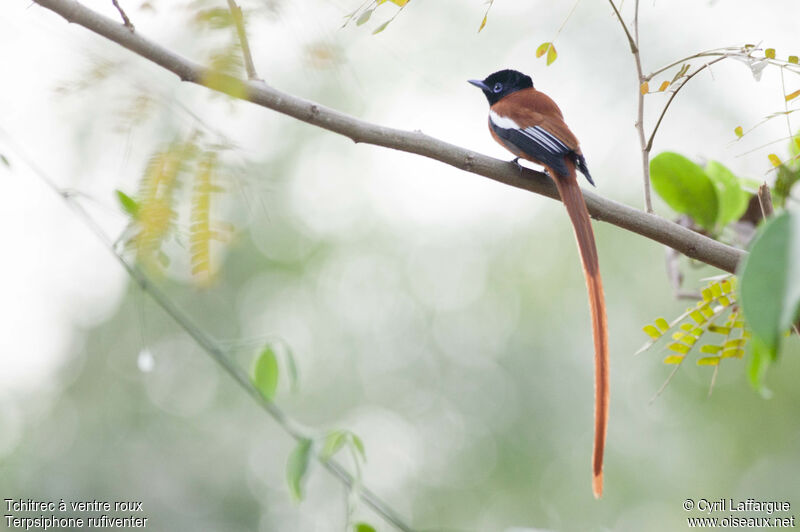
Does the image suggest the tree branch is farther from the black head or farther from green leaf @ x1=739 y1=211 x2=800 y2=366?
the black head

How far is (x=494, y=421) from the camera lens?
6406 millimetres

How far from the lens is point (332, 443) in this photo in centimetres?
86

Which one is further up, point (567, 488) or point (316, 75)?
point (316, 75)

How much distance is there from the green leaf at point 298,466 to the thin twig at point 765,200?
61cm

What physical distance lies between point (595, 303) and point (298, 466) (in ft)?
1.32

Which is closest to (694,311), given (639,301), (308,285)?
(639,301)

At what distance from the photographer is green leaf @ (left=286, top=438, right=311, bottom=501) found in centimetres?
85

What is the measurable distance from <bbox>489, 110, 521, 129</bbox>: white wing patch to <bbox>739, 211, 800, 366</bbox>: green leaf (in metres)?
1.13

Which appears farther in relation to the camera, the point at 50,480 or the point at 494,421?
the point at 494,421

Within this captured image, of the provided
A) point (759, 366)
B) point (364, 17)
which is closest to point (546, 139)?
point (364, 17)

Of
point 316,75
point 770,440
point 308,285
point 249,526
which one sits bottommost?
point 249,526

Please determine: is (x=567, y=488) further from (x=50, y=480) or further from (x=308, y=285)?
(x=50, y=480)

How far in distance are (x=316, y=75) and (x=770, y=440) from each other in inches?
203

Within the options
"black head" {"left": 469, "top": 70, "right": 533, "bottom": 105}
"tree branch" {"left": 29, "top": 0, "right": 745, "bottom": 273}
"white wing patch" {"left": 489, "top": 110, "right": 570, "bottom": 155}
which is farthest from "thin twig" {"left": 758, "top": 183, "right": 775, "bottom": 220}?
"black head" {"left": 469, "top": 70, "right": 533, "bottom": 105}
